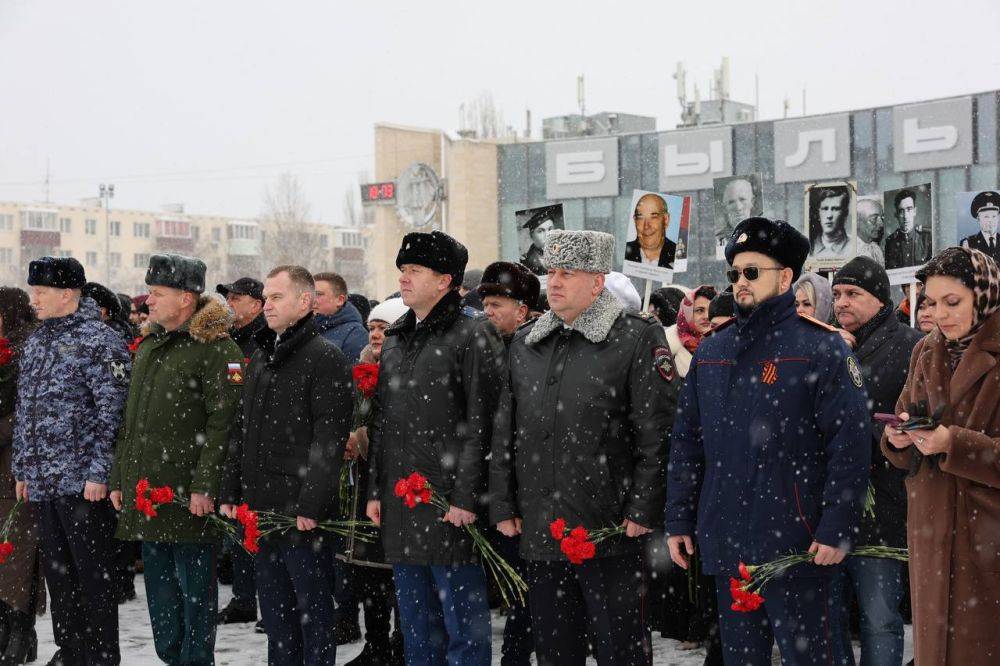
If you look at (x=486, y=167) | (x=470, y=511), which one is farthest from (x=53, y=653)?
(x=486, y=167)

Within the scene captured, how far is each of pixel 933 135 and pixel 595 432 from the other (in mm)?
33774

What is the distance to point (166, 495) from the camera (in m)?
6.02

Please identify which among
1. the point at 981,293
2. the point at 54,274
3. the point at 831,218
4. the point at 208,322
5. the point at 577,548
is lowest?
the point at 577,548

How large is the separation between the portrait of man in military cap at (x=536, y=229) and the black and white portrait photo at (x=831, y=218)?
7.30ft

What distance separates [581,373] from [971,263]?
1.54 metres

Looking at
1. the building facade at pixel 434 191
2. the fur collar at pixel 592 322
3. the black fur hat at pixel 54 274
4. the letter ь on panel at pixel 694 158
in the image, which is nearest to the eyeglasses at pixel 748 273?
the fur collar at pixel 592 322

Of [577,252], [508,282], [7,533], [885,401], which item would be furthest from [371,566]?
[885,401]

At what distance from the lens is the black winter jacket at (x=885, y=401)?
5.34 meters

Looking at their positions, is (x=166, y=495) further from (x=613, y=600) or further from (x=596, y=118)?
(x=596, y=118)

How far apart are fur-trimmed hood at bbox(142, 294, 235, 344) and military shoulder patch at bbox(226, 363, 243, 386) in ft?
0.70

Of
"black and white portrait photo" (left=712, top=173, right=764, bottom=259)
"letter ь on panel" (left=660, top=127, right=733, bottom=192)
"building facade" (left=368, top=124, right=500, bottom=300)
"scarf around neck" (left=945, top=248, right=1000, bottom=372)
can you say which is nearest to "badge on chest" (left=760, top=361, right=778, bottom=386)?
"scarf around neck" (left=945, top=248, right=1000, bottom=372)

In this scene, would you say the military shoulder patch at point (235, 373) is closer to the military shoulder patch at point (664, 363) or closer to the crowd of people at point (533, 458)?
the crowd of people at point (533, 458)

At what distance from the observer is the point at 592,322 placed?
A: 196 inches

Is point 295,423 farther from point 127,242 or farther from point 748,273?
point 127,242
